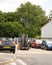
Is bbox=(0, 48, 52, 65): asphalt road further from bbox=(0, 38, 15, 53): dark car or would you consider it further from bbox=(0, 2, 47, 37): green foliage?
bbox=(0, 2, 47, 37): green foliage

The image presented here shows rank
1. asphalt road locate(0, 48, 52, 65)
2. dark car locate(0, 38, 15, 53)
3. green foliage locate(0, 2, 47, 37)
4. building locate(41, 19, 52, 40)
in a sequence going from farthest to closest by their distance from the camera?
green foliage locate(0, 2, 47, 37) → building locate(41, 19, 52, 40) → dark car locate(0, 38, 15, 53) → asphalt road locate(0, 48, 52, 65)

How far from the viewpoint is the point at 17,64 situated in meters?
20.0

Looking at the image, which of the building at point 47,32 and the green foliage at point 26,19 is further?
the green foliage at point 26,19

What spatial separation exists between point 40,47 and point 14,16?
6540 centimetres

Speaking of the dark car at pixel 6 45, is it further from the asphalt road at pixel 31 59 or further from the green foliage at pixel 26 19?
the green foliage at pixel 26 19

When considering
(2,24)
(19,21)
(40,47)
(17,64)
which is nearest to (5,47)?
(17,64)

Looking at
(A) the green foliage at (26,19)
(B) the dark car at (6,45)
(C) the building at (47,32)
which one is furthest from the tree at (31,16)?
(B) the dark car at (6,45)

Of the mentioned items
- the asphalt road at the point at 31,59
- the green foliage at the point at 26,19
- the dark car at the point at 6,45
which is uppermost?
the green foliage at the point at 26,19

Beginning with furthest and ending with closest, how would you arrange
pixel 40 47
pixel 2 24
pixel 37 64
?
pixel 2 24 → pixel 40 47 → pixel 37 64

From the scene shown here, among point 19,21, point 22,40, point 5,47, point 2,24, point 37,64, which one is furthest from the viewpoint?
point 19,21

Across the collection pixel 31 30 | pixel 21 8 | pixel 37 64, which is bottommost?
pixel 37 64

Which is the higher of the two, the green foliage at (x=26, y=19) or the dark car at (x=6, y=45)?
the green foliage at (x=26, y=19)

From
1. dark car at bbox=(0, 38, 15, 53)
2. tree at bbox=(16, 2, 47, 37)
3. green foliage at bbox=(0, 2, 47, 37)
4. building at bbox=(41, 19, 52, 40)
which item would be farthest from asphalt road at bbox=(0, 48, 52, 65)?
tree at bbox=(16, 2, 47, 37)

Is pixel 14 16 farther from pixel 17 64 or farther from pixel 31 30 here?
pixel 17 64
